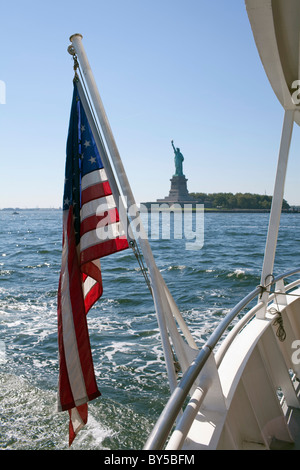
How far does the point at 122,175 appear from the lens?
6.10 ft

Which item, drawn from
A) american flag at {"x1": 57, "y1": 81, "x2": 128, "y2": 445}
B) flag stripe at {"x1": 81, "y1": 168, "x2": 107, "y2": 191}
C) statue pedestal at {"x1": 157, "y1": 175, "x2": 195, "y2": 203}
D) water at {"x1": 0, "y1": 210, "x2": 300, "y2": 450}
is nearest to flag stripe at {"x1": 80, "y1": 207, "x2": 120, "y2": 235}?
american flag at {"x1": 57, "y1": 81, "x2": 128, "y2": 445}

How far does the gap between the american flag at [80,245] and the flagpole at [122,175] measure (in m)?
0.21

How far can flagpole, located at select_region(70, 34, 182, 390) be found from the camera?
1737 millimetres

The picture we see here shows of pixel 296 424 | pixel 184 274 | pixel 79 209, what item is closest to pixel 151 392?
pixel 296 424

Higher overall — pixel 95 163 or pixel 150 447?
pixel 95 163

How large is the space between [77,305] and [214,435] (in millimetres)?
866

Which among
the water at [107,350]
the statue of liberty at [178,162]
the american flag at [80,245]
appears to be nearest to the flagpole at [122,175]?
the american flag at [80,245]

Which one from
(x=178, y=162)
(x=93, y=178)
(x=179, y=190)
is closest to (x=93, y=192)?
(x=93, y=178)

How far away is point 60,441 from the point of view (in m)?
4.22

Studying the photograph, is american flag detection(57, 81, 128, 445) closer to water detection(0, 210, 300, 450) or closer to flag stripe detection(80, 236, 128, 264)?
flag stripe detection(80, 236, 128, 264)

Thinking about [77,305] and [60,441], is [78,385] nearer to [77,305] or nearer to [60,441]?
[77,305]

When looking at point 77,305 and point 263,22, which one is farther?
point 263,22

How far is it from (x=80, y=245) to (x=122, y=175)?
0.46m

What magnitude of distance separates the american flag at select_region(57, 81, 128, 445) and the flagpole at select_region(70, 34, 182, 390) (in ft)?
0.68
